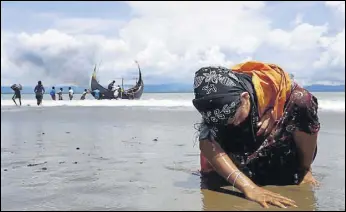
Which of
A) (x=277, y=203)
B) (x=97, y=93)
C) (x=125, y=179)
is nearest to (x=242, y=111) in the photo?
(x=277, y=203)

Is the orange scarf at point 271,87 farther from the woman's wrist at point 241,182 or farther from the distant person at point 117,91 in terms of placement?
the distant person at point 117,91

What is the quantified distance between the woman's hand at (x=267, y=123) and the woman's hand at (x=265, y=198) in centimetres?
37

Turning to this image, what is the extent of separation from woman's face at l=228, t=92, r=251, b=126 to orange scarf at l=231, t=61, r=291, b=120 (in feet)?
0.30

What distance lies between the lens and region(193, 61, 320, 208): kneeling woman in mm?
2453

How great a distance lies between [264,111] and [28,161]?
235cm

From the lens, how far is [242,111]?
97.9 inches

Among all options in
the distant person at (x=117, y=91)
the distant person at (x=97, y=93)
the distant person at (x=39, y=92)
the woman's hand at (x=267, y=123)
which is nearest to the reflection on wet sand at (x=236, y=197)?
the woman's hand at (x=267, y=123)

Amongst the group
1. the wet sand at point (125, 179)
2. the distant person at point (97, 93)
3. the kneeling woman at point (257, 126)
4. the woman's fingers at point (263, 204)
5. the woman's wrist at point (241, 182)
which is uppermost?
the kneeling woman at point (257, 126)

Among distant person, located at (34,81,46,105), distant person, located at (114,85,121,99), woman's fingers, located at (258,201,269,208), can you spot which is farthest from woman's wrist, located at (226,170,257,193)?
distant person, located at (114,85,121,99)

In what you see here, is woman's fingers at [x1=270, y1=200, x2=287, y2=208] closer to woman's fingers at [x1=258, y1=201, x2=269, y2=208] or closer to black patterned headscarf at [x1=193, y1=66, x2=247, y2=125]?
woman's fingers at [x1=258, y1=201, x2=269, y2=208]

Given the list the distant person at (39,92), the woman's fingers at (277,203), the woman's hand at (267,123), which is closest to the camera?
the woman's fingers at (277,203)

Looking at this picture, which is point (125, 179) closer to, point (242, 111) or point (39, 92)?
point (242, 111)

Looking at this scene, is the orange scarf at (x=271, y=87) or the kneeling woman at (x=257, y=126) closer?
the kneeling woman at (x=257, y=126)

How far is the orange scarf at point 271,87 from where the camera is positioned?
2.57 m
